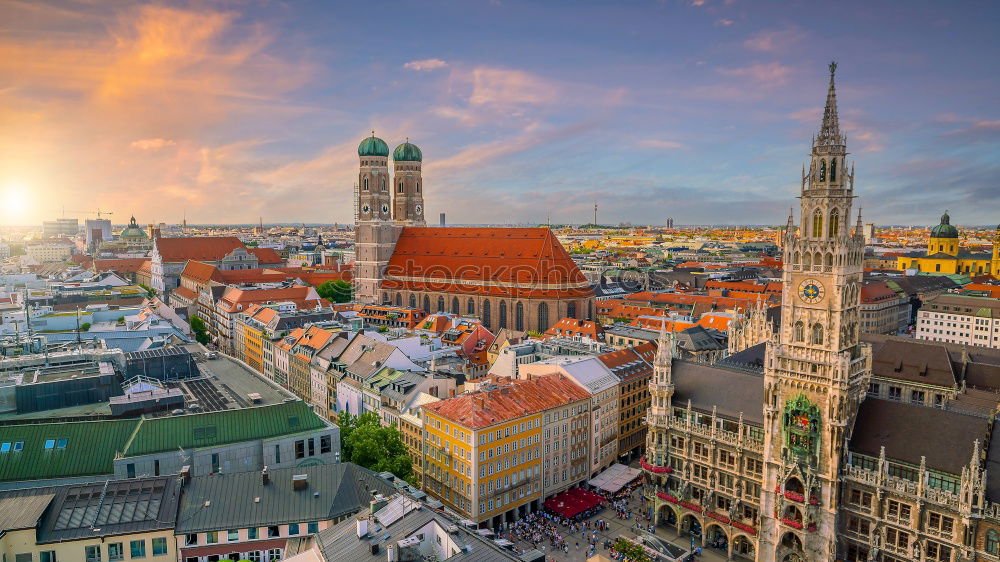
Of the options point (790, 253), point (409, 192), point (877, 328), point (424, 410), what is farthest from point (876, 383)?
point (409, 192)

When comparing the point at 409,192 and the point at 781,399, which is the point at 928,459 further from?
the point at 409,192

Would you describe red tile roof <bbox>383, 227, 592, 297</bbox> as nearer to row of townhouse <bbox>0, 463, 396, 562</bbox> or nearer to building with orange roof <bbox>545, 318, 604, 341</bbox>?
building with orange roof <bbox>545, 318, 604, 341</bbox>

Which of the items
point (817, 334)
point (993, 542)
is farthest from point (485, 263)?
point (993, 542)

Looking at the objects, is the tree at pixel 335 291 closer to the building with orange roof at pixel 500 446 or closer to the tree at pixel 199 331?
the tree at pixel 199 331

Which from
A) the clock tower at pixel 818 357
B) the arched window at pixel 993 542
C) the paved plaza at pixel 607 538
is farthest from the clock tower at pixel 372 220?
the arched window at pixel 993 542

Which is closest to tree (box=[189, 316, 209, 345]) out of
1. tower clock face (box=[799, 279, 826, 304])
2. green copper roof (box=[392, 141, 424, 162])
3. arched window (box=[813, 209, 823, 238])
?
green copper roof (box=[392, 141, 424, 162])
